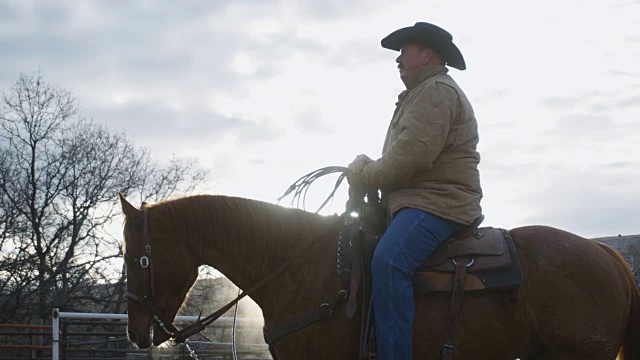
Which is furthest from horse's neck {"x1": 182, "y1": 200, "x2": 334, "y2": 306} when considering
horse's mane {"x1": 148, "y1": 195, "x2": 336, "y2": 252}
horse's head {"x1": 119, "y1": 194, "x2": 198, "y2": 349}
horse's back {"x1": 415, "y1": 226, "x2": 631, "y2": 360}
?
horse's back {"x1": 415, "y1": 226, "x2": 631, "y2": 360}

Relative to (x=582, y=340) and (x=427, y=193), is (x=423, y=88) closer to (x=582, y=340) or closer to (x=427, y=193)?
(x=427, y=193)

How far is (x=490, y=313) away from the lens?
15.7 ft

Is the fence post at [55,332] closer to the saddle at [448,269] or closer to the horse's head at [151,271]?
the horse's head at [151,271]

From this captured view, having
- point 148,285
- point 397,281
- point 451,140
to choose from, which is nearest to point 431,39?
point 451,140

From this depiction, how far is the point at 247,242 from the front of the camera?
5.07m

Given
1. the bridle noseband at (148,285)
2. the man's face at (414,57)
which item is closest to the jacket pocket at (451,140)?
the man's face at (414,57)

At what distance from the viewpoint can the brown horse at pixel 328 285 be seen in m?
4.75

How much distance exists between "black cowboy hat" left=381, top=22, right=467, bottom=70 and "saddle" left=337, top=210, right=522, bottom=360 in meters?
1.26

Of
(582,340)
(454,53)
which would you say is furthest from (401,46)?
(582,340)

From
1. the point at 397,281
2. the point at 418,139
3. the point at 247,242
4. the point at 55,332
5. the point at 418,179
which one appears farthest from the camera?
the point at 55,332

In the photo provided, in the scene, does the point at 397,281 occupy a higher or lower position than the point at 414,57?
lower

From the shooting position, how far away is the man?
462 cm

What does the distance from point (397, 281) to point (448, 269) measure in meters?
0.40

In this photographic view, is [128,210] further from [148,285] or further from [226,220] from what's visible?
[226,220]
